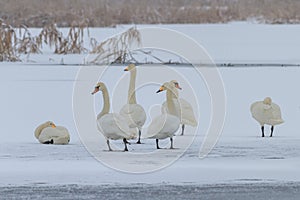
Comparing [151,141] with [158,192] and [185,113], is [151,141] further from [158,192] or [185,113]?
[158,192]

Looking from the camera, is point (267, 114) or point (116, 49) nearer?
point (267, 114)

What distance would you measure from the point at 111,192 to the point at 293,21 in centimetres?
2250

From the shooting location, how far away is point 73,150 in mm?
8484

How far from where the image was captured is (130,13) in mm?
29078

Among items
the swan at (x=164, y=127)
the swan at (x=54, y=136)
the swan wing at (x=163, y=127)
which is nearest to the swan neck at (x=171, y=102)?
the swan at (x=164, y=127)

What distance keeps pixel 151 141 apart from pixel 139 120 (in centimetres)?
35

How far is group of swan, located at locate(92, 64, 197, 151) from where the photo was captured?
322 inches

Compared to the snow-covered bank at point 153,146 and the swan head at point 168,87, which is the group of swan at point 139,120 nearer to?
the swan head at point 168,87

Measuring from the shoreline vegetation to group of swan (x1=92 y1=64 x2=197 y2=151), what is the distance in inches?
658

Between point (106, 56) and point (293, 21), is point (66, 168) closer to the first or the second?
point (106, 56)

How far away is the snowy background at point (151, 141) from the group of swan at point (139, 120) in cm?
20

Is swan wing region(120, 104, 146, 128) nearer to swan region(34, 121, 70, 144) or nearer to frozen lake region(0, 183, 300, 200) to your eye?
swan region(34, 121, 70, 144)

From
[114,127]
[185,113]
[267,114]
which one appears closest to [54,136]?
[114,127]

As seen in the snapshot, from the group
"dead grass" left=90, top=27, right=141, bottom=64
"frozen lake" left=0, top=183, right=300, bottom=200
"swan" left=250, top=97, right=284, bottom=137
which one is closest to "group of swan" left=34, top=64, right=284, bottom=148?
"swan" left=250, top=97, right=284, bottom=137
